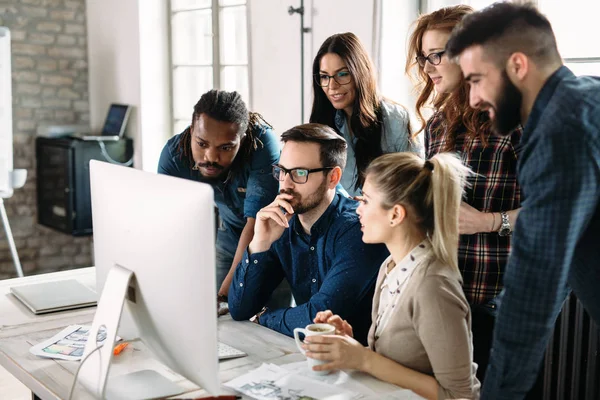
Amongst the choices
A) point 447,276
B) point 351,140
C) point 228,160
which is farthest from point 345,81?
point 447,276

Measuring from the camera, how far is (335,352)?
5.22ft

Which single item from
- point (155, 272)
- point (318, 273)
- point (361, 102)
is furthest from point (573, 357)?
point (155, 272)

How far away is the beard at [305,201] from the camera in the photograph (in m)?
2.09

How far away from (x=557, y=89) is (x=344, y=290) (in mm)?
872

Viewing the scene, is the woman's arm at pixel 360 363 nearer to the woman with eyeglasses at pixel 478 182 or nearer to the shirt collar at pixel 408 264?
the shirt collar at pixel 408 264

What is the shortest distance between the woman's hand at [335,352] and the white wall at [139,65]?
13.0 feet

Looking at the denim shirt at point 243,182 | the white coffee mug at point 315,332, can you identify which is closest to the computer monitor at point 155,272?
the white coffee mug at point 315,332

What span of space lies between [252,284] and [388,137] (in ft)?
2.74

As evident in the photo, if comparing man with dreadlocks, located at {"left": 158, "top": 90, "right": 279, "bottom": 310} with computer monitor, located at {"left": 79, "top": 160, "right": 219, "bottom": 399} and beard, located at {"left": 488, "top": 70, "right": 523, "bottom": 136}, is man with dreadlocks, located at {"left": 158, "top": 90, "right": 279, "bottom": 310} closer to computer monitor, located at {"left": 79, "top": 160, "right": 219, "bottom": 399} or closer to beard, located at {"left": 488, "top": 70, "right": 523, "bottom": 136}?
computer monitor, located at {"left": 79, "top": 160, "right": 219, "bottom": 399}

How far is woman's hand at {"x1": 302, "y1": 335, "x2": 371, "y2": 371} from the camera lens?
159 cm

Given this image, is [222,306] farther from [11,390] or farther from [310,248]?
[11,390]

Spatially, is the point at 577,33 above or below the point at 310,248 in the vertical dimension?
above

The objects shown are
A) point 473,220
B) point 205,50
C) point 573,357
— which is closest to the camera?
point 473,220

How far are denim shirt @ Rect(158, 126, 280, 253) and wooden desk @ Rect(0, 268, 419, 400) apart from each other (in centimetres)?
55
